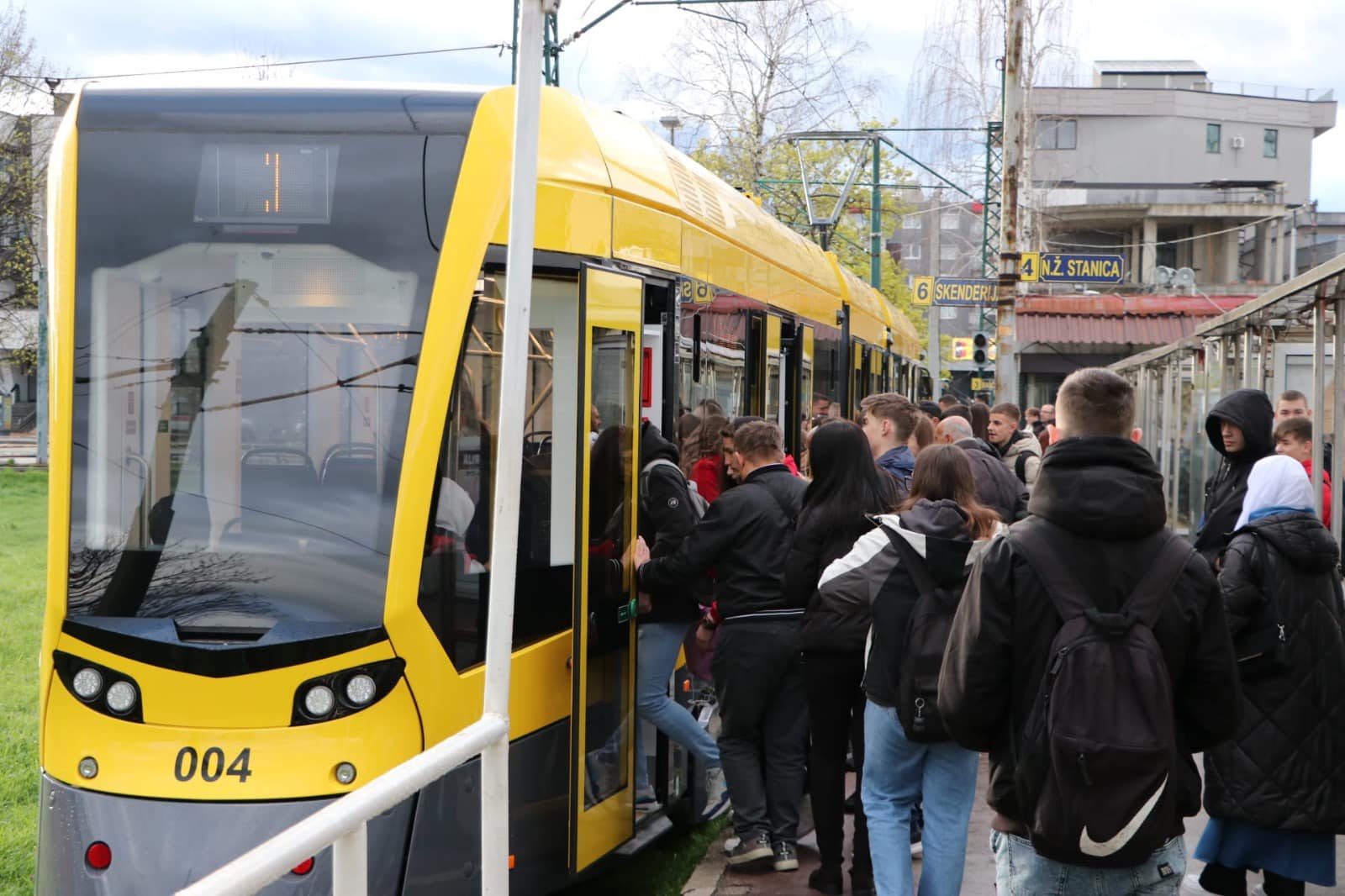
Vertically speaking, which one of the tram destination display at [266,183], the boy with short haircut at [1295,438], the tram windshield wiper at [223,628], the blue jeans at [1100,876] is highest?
the tram destination display at [266,183]

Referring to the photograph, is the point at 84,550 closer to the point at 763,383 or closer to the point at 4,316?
the point at 763,383

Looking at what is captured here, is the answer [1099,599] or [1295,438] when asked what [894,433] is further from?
[1099,599]

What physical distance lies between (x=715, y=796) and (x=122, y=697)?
395 cm

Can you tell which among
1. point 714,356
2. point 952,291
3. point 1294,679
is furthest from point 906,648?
point 952,291

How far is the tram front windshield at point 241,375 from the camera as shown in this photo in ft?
14.9

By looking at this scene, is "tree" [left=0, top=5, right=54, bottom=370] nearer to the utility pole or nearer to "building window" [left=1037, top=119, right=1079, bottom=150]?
the utility pole

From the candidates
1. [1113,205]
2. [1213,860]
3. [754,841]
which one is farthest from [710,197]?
[1113,205]

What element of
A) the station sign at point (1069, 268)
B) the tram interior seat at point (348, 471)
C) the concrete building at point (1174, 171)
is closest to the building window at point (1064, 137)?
the concrete building at point (1174, 171)

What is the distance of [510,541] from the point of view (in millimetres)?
3383

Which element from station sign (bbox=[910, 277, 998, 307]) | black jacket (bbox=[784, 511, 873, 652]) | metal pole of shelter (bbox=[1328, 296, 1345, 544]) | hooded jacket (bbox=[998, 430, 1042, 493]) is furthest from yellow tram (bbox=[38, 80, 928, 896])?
station sign (bbox=[910, 277, 998, 307])

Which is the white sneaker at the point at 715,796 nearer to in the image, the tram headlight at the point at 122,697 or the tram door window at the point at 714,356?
the tram door window at the point at 714,356

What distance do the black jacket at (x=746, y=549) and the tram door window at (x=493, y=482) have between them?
78 centimetres

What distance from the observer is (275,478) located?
4.59m

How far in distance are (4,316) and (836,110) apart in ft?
67.2
